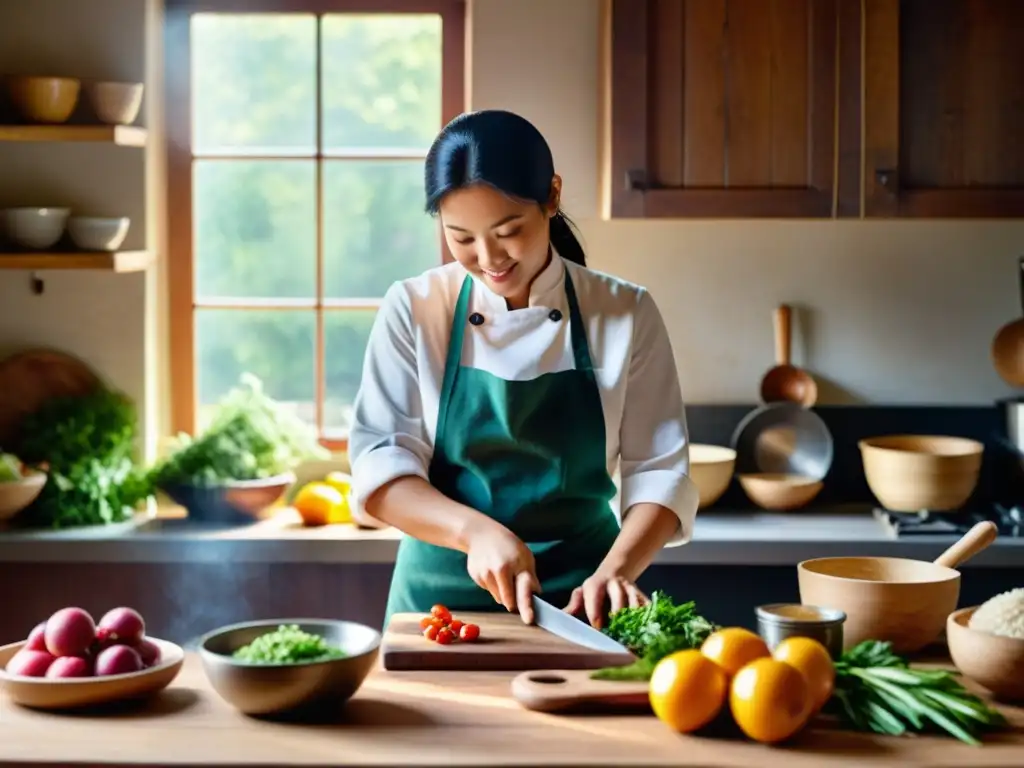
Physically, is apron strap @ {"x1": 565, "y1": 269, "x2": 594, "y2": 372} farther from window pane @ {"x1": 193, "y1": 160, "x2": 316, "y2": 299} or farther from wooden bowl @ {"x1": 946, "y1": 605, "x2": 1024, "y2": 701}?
window pane @ {"x1": 193, "y1": 160, "x2": 316, "y2": 299}

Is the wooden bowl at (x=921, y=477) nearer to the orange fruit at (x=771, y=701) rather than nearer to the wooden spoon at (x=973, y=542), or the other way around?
the wooden spoon at (x=973, y=542)

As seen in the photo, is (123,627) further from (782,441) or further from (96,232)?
(782,441)

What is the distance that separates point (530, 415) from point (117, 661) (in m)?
0.92

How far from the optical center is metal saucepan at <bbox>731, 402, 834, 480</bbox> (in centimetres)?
387

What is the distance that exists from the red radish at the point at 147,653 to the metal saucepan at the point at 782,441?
2.24 metres

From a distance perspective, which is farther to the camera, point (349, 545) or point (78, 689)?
point (349, 545)

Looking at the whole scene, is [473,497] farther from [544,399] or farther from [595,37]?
[595,37]

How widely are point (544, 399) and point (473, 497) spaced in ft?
0.69

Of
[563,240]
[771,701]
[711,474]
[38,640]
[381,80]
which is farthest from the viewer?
[381,80]

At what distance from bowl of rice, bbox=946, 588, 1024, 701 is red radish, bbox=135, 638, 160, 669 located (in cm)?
104

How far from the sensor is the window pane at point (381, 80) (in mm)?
4016

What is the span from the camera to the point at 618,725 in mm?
1759

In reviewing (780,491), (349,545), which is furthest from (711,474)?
(349,545)

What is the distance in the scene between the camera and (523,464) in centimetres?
249
